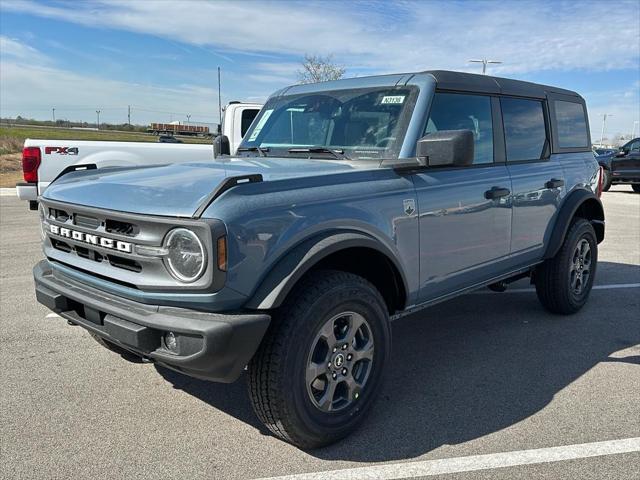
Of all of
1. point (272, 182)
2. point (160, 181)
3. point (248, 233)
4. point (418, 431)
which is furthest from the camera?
point (418, 431)


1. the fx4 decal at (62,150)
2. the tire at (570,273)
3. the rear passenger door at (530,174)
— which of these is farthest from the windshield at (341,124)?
the fx4 decal at (62,150)

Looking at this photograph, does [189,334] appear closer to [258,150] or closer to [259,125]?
[258,150]

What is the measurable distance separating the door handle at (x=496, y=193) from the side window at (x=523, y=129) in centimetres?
37

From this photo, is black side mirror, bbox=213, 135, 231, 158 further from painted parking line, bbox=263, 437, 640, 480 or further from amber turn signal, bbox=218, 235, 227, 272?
painted parking line, bbox=263, 437, 640, 480

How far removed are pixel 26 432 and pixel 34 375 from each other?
A: 80 centimetres

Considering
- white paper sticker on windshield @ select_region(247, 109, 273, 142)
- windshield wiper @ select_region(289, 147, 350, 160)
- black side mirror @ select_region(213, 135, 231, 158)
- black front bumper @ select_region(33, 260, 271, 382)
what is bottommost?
black front bumper @ select_region(33, 260, 271, 382)

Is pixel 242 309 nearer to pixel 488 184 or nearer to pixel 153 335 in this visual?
pixel 153 335

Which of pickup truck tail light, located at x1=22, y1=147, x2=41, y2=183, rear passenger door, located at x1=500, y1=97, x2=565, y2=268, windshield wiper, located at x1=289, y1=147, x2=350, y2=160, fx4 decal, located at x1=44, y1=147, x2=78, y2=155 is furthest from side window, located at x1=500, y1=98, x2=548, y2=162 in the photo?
pickup truck tail light, located at x1=22, y1=147, x2=41, y2=183

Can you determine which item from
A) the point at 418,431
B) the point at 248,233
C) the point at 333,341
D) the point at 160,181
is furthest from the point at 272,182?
the point at 418,431

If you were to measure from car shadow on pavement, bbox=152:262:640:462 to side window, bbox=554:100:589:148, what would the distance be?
163 cm

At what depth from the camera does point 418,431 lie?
10.2 ft

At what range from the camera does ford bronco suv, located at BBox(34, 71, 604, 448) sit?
2479 mm

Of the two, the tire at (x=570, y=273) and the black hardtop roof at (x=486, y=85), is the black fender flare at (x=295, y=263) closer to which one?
the black hardtop roof at (x=486, y=85)

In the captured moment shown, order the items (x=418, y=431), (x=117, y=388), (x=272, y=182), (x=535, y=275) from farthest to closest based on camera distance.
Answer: (x=535, y=275)
(x=117, y=388)
(x=418, y=431)
(x=272, y=182)
